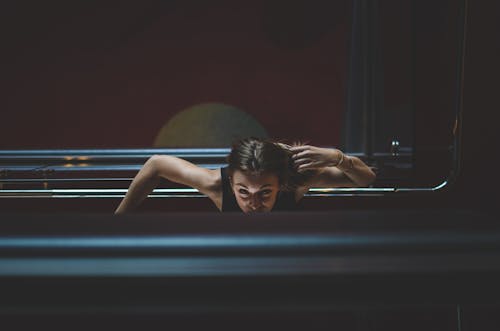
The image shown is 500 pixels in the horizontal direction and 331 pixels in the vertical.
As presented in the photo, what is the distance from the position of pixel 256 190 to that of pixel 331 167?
0.89 ft

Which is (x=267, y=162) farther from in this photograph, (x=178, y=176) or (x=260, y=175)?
(x=178, y=176)

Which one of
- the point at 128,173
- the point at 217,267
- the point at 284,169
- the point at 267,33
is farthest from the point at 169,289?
the point at 267,33

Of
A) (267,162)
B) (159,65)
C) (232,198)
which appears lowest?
(232,198)

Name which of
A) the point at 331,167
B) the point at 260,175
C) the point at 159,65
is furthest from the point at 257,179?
the point at 159,65

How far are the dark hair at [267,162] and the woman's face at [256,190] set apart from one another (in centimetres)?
2

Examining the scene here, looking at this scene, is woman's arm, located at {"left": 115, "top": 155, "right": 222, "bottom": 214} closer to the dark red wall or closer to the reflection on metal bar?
the reflection on metal bar

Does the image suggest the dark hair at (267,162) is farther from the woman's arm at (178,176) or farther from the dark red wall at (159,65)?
the dark red wall at (159,65)

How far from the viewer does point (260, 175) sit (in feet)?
3.74

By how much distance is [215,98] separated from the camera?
8.32ft

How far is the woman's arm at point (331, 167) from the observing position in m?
1.16

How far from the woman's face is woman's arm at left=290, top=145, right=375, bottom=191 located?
85 mm

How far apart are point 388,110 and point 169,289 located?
146 centimetres

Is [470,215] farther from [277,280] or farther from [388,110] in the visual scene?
[388,110]

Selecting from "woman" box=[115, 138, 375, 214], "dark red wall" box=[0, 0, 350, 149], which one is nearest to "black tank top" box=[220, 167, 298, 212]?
"woman" box=[115, 138, 375, 214]
